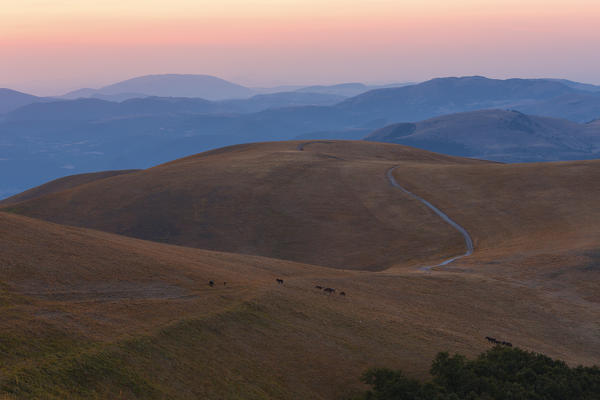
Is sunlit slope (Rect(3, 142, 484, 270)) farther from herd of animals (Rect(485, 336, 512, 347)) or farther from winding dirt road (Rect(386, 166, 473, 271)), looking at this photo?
herd of animals (Rect(485, 336, 512, 347))

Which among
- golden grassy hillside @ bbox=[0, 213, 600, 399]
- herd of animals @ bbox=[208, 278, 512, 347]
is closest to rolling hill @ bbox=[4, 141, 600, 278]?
golden grassy hillside @ bbox=[0, 213, 600, 399]

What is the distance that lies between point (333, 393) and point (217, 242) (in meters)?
65.0

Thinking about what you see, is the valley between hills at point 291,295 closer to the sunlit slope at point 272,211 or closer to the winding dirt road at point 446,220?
the sunlit slope at point 272,211

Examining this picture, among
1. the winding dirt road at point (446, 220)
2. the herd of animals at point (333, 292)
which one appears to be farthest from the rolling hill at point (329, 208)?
the herd of animals at point (333, 292)

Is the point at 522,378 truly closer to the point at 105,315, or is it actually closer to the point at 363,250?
the point at 105,315

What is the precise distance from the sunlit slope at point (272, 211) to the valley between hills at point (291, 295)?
0.48 metres

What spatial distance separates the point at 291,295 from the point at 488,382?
43.6 ft

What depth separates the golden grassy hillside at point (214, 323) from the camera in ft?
70.7

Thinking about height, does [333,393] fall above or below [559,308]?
above

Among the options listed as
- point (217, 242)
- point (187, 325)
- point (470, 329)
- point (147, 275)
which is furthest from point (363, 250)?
point (187, 325)

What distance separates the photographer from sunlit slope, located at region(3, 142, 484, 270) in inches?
3157

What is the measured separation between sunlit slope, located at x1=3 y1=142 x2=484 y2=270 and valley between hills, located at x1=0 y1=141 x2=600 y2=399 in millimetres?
476

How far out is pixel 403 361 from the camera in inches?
1117

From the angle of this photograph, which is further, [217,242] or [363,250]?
[217,242]
